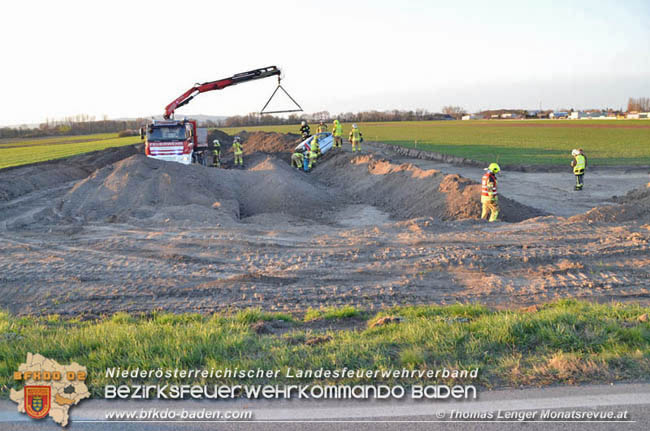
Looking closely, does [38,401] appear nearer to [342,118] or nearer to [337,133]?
[337,133]

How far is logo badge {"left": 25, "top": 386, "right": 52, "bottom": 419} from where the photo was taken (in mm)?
4051

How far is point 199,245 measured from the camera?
1102 centimetres

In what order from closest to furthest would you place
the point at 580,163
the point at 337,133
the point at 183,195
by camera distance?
the point at 183,195, the point at 580,163, the point at 337,133

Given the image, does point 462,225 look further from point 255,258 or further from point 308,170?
point 308,170

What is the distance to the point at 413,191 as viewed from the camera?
1866cm

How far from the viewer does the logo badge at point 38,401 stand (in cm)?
405

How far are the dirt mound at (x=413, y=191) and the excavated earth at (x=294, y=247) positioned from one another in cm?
7

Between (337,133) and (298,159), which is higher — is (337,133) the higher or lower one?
the higher one

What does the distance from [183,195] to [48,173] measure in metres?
12.5

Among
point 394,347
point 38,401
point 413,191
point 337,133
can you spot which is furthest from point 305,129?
point 38,401

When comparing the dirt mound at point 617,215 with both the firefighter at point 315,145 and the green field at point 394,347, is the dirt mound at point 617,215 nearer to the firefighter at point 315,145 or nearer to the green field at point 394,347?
the green field at point 394,347

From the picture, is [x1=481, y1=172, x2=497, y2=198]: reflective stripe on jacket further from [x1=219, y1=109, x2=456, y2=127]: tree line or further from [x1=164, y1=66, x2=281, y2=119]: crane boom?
[x1=219, y1=109, x2=456, y2=127]: tree line

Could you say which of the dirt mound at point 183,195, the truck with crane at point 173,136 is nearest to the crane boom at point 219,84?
the truck with crane at point 173,136

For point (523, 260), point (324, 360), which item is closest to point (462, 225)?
point (523, 260)
